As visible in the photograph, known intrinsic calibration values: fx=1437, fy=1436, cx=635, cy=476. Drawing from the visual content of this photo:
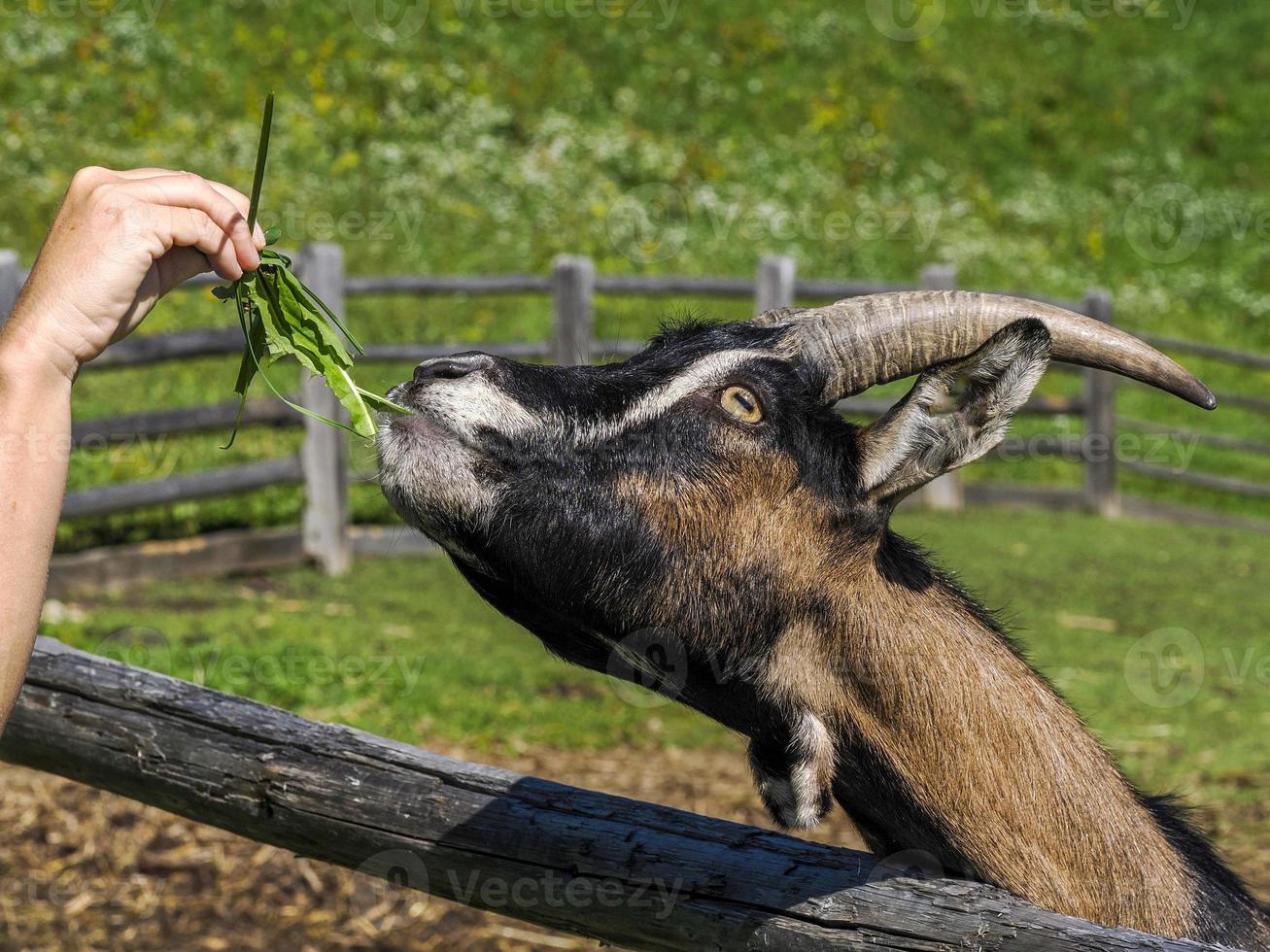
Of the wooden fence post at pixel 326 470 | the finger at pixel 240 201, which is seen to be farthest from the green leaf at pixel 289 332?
the wooden fence post at pixel 326 470

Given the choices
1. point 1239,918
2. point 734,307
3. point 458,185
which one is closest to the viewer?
point 1239,918

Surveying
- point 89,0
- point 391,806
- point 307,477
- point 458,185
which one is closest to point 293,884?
point 391,806

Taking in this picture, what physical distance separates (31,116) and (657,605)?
14411 mm

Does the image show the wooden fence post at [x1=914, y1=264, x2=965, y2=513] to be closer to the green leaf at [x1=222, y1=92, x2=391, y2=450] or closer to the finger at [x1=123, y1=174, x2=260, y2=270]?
the green leaf at [x1=222, y1=92, x2=391, y2=450]

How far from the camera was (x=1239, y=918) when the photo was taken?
301cm

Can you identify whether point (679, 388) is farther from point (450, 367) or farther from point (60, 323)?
point (60, 323)

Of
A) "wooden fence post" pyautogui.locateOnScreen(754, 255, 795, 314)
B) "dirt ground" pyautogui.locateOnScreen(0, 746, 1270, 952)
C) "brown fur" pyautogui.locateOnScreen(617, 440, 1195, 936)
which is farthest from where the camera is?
"wooden fence post" pyautogui.locateOnScreen(754, 255, 795, 314)

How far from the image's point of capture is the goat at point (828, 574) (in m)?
2.66

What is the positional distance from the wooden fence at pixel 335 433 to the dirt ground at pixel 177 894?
2610 mm

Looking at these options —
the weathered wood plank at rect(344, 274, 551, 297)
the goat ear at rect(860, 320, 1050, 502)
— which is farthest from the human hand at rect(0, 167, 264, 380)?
the weathered wood plank at rect(344, 274, 551, 297)

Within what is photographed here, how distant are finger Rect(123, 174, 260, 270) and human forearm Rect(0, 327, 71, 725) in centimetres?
29

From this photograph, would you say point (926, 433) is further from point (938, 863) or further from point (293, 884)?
point (293, 884)

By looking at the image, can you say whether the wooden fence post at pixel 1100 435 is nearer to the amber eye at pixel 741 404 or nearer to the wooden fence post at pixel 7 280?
the wooden fence post at pixel 7 280

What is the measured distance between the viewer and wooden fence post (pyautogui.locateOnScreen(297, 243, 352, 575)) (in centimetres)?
977
